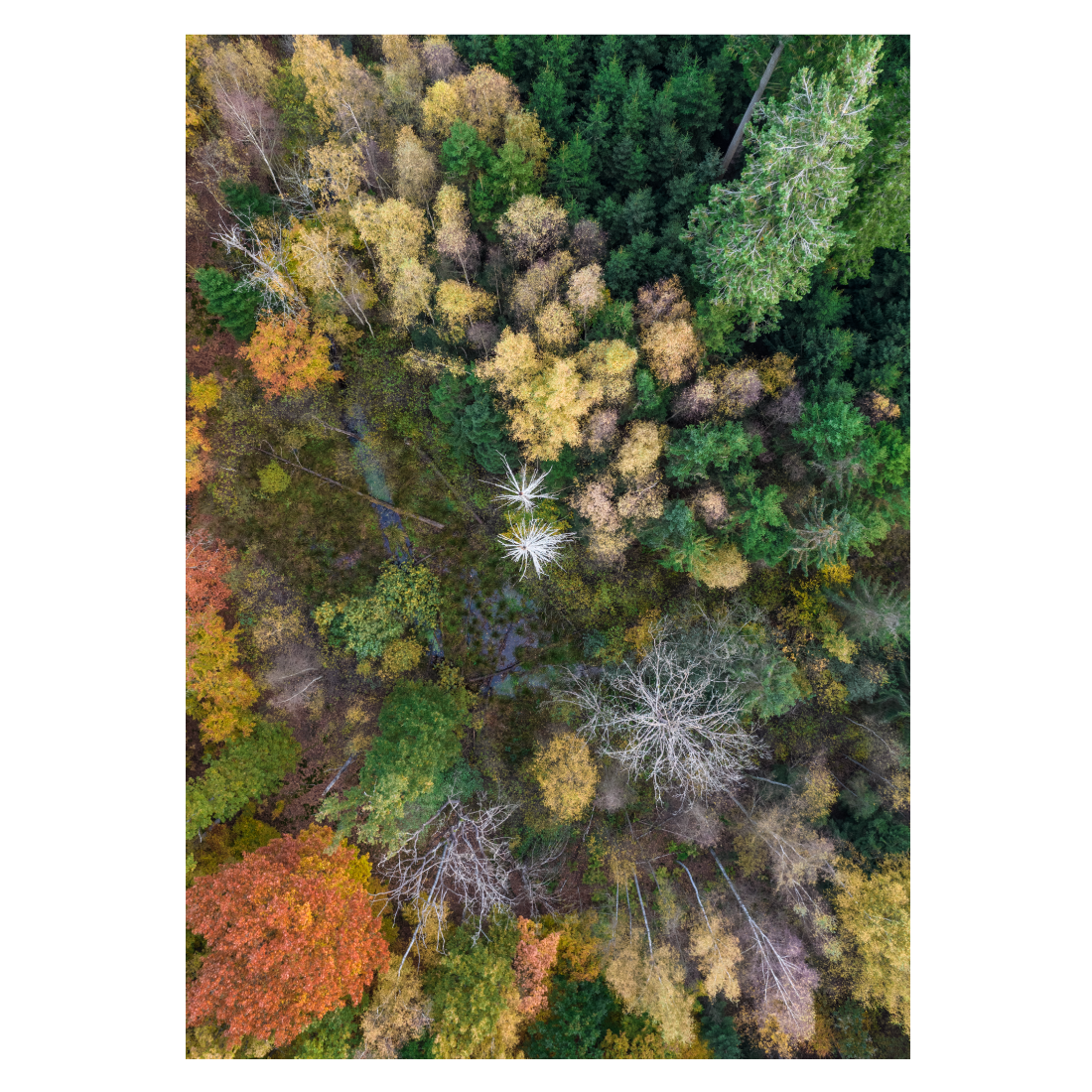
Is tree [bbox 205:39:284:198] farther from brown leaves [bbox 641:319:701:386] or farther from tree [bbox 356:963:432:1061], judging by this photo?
tree [bbox 356:963:432:1061]

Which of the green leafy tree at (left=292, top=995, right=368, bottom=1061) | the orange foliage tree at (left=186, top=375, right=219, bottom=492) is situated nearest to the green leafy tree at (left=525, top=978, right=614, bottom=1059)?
the green leafy tree at (left=292, top=995, right=368, bottom=1061)

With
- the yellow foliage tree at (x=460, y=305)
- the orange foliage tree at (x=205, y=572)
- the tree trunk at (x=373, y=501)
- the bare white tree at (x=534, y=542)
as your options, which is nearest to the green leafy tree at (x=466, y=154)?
the yellow foliage tree at (x=460, y=305)

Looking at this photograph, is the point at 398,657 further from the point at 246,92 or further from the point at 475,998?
the point at 246,92

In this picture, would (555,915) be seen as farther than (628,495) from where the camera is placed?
Yes

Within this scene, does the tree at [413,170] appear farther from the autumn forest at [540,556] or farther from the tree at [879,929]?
the tree at [879,929]

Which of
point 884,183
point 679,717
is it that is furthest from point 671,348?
point 679,717

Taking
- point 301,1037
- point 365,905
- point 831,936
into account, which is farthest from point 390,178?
point 831,936

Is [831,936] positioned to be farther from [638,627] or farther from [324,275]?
[324,275]
